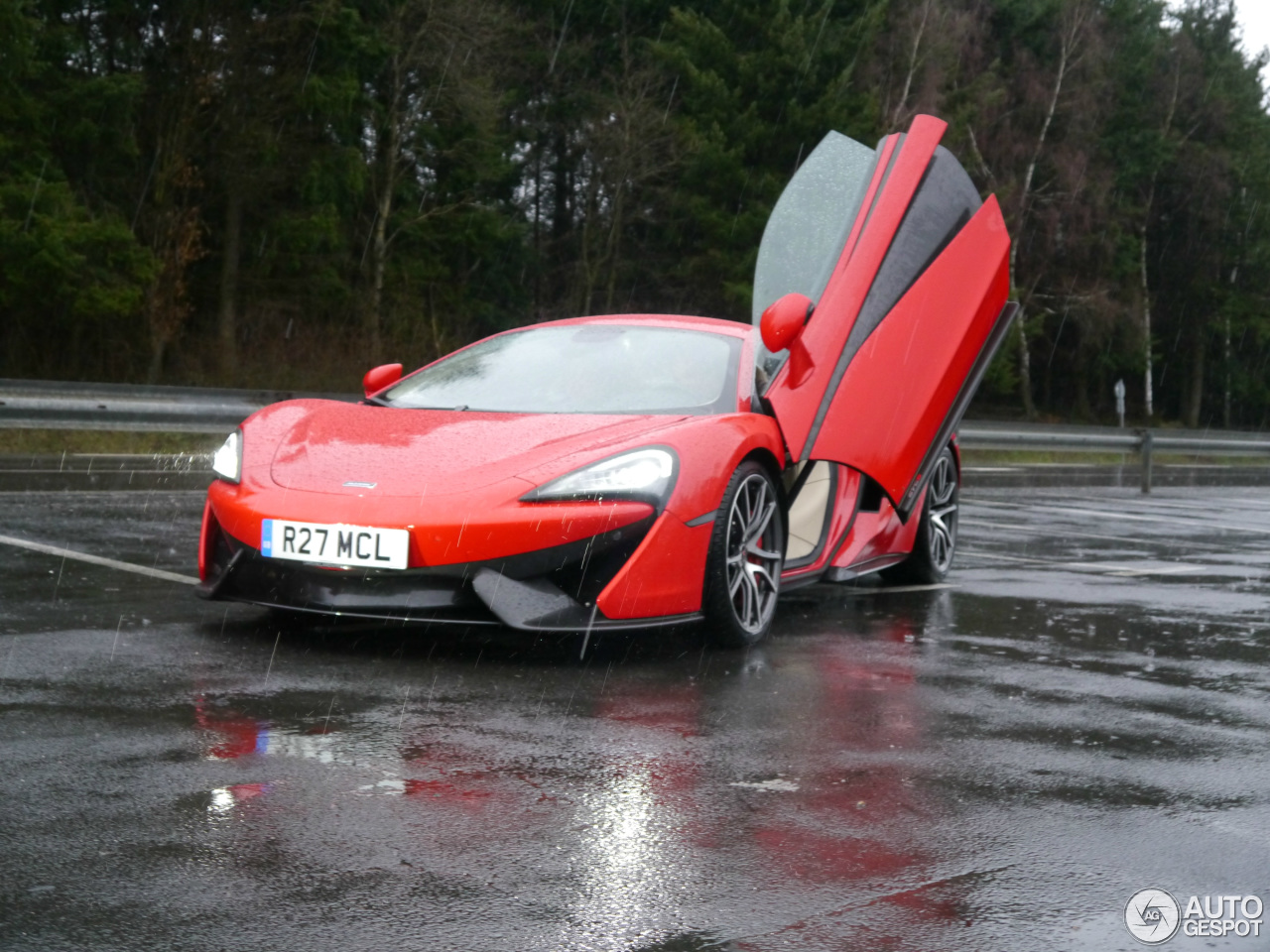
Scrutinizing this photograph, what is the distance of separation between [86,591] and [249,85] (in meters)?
26.0

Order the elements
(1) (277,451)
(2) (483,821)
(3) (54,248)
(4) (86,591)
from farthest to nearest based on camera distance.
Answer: (3) (54,248), (4) (86,591), (1) (277,451), (2) (483,821)

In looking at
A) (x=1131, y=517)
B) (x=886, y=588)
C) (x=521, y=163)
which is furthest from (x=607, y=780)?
(x=521, y=163)

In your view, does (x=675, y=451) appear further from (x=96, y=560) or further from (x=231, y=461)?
(x=96, y=560)

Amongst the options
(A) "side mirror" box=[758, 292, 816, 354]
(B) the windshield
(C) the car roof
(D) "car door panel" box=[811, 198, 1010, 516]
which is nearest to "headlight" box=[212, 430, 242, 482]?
(B) the windshield

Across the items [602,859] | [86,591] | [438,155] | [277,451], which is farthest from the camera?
[438,155]

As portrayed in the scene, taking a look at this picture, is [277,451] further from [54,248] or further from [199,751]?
[54,248]

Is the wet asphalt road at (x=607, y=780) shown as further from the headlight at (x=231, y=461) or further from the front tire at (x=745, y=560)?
the headlight at (x=231, y=461)

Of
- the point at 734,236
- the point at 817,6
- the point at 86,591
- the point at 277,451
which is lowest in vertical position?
the point at 86,591

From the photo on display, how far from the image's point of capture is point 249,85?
30.9m

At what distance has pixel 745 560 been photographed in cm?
616

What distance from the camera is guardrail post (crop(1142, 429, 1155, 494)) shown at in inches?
730

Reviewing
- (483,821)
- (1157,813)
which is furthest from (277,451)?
(1157,813)

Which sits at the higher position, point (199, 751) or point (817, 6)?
point (817, 6)

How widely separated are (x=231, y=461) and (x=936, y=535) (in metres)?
3.91
